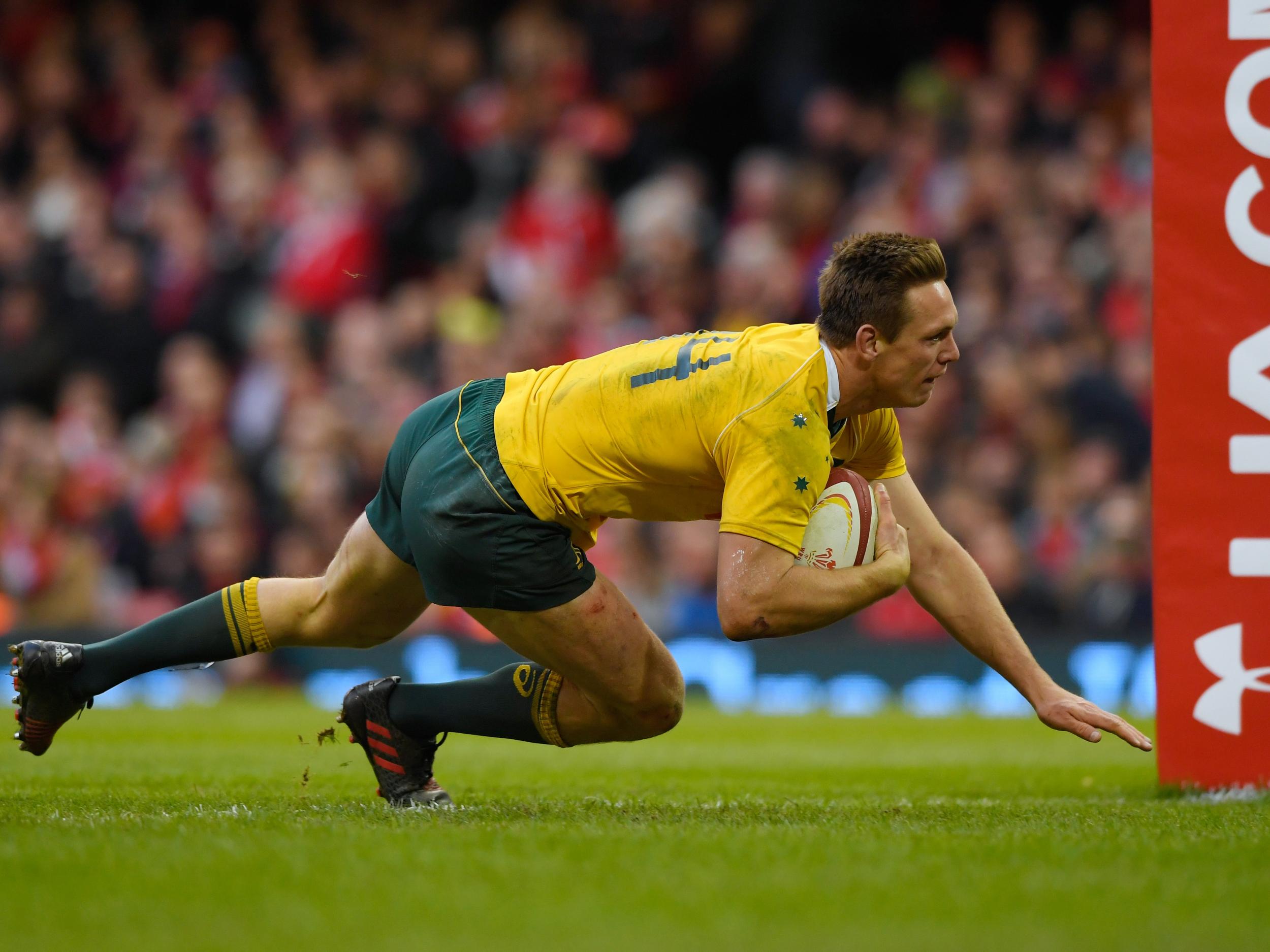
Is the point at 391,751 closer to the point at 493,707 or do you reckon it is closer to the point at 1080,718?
the point at 493,707

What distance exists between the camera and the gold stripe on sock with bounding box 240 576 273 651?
17.8ft

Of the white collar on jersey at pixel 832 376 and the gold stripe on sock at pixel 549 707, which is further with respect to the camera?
the gold stripe on sock at pixel 549 707

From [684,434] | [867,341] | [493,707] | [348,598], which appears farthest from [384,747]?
[867,341]

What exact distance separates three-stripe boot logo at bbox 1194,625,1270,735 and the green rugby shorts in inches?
90.0

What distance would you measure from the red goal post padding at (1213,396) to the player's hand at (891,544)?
1360mm

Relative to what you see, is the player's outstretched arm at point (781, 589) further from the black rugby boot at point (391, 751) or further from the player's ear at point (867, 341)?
the black rugby boot at point (391, 751)

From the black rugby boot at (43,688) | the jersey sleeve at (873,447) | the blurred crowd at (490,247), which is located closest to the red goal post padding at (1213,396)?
the jersey sleeve at (873,447)

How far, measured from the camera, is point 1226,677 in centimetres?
585

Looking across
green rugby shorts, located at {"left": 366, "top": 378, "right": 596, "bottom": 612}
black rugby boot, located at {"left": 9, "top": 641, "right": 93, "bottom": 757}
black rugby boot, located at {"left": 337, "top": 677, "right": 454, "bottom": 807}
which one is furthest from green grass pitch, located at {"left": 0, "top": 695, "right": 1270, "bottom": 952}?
green rugby shorts, located at {"left": 366, "top": 378, "right": 596, "bottom": 612}

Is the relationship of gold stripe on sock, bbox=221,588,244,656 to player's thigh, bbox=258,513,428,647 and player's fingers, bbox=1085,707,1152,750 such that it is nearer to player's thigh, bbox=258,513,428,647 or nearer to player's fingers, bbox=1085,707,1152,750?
player's thigh, bbox=258,513,428,647

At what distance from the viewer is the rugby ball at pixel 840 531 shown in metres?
4.95

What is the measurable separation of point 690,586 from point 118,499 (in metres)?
5.21

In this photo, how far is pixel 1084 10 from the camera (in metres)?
15.2

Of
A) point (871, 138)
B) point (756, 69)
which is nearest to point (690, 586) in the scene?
point (871, 138)
